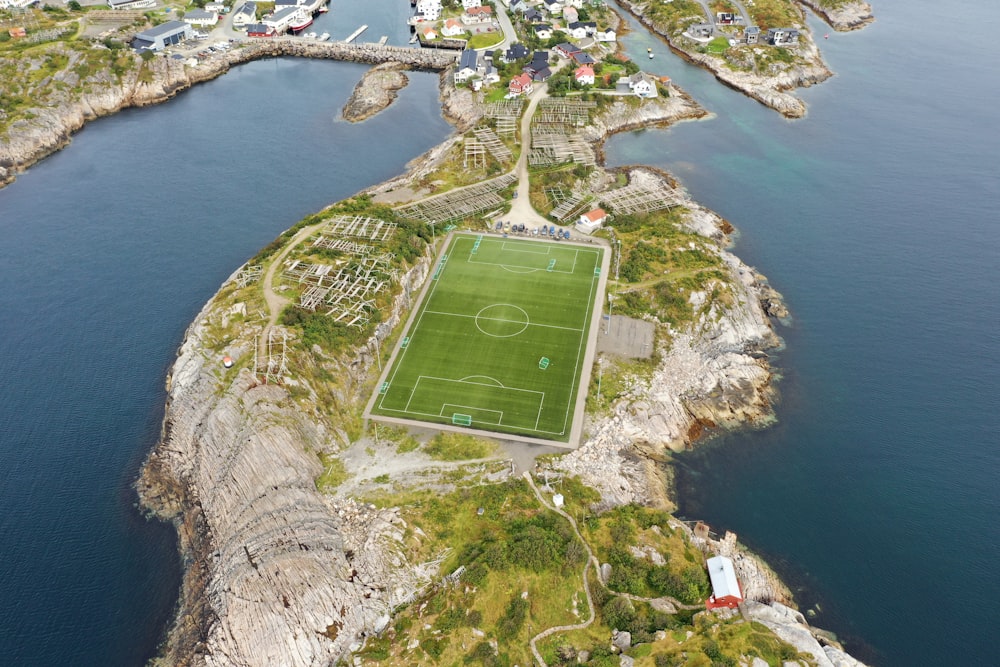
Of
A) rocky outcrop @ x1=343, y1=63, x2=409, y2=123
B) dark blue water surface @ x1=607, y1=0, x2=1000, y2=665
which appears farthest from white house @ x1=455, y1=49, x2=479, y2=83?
dark blue water surface @ x1=607, y1=0, x2=1000, y2=665

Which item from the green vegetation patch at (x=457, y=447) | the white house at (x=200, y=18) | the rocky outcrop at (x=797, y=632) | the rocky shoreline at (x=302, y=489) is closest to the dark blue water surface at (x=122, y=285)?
the rocky shoreline at (x=302, y=489)

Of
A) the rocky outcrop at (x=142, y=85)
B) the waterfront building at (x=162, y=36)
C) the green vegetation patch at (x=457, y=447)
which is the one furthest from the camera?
the waterfront building at (x=162, y=36)

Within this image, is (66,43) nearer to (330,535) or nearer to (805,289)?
(330,535)

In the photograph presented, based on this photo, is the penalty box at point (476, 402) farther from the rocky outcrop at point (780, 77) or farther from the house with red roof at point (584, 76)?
the rocky outcrop at point (780, 77)

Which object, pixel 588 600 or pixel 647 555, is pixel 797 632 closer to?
pixel 647 555

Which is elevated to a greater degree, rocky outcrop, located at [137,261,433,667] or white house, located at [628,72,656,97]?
white house, located at [628,72,656,97]

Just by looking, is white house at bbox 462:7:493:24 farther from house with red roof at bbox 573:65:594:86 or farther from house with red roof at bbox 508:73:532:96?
house with red roof at bbox 573:65:594:86
